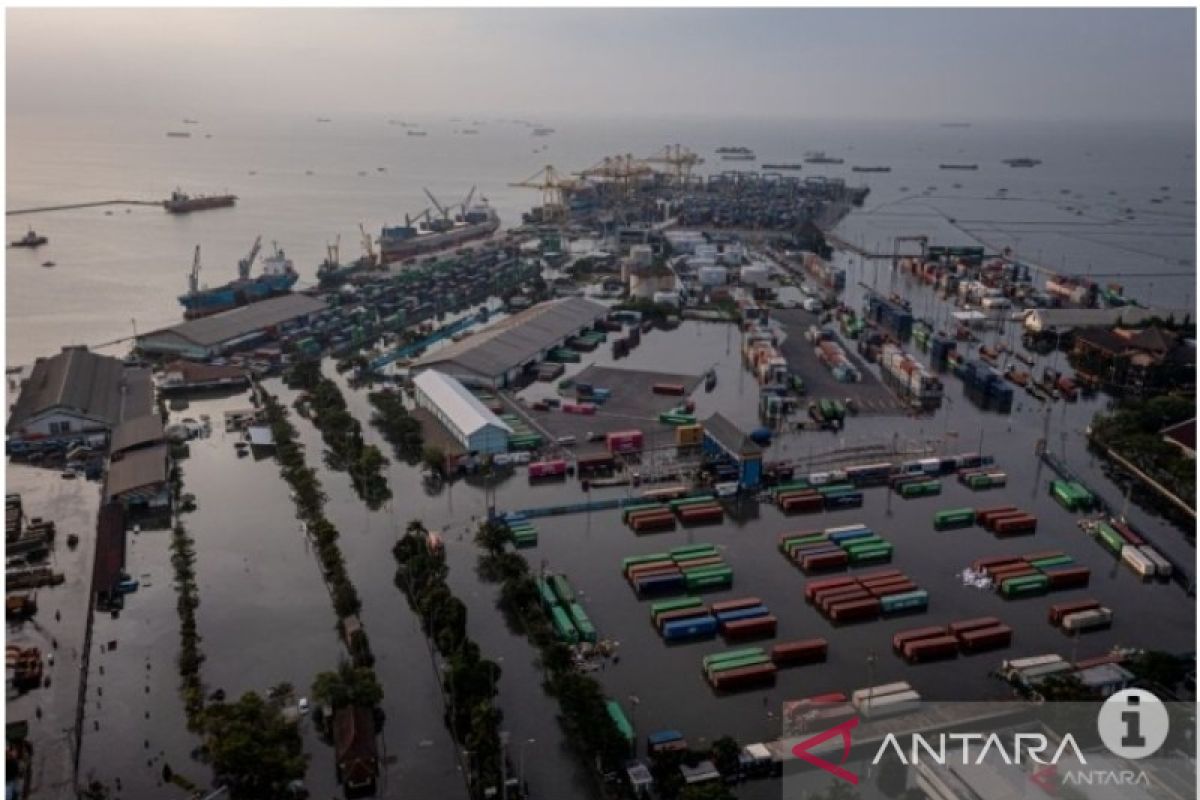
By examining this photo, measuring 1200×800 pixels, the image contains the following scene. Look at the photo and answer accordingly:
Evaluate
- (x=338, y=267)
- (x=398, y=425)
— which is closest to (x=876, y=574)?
(x=398, y=425)

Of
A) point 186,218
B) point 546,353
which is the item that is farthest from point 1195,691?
point 186,218

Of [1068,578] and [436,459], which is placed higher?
[436,459]

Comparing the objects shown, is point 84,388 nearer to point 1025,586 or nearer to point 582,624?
point 582,624

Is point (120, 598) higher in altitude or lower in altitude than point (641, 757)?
higher

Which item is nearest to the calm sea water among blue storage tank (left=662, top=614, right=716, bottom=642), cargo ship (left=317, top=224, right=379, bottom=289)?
cargo ship (left=317, top=224, right=379, bottom=289)

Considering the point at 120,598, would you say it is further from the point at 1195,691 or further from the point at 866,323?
Result: the point at 866,323

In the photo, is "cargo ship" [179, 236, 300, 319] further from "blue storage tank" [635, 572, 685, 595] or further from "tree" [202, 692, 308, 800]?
"tree" [202, 692, 308, 800]
